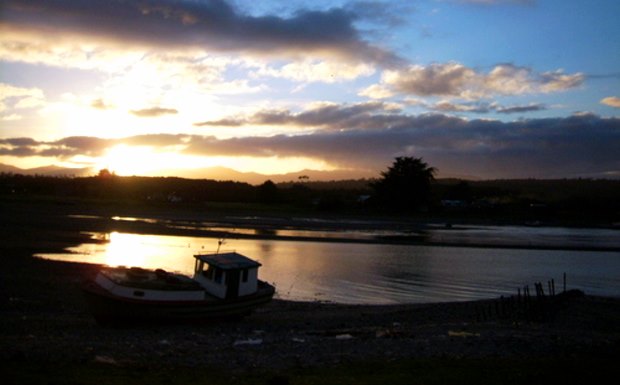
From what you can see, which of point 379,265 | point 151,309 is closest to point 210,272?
point 151,309

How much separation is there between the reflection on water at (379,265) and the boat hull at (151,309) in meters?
7.79

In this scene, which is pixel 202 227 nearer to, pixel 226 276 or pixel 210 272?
pixel 210 272

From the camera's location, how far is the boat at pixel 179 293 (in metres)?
21.0

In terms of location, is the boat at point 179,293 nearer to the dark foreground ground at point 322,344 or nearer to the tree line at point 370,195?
the dark foreground ground at point 322,344

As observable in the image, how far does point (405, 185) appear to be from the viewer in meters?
117

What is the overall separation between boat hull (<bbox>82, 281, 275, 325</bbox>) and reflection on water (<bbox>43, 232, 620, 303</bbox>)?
7.79 m

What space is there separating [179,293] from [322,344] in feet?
23.0

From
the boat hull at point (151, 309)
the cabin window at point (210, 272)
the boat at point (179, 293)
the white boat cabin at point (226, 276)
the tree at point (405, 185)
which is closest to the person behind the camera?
the boat hull at point (151, 309)

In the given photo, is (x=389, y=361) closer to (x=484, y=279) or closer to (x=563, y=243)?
(x=484, y=279)

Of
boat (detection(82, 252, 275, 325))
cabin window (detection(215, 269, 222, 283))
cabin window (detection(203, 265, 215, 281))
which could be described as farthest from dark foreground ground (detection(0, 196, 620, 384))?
cabin window (detection(203, 265, 215, 281))

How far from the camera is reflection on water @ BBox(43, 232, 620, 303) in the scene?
Result: 33812mm

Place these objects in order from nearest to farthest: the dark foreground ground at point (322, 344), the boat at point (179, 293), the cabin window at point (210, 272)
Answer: the dark foreground ground at point (322, 344) → the boat at point (179, 293) → the cabin window at point (210, 272)

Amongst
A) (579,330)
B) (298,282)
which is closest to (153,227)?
(298,282)

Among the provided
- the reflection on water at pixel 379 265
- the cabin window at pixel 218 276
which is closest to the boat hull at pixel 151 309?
the cabin window at pixel 218 276
